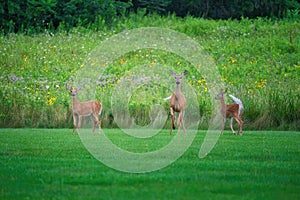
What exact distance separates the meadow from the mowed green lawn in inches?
226

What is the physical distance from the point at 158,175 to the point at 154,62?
19757 millimetres

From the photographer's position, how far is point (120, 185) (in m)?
8.03

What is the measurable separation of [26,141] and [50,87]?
1105 centimetres

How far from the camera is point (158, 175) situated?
884 centimetres

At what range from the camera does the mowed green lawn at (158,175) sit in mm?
7480

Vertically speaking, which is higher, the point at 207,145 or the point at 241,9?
the point at 241,9

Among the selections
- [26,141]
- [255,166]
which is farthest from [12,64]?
[255,166]

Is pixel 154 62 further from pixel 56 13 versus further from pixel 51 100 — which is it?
pixel 56 13

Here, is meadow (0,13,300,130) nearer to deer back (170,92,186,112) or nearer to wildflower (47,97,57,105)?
wildflower (47,97,57,105)

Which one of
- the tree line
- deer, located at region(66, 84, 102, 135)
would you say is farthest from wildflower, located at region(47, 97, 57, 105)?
the tree line

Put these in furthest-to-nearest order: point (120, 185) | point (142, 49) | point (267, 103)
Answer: point (142, 49) < point (267, 103) < point (120, 185)

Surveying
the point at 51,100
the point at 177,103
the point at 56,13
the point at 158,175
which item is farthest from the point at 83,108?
the point at 56,13

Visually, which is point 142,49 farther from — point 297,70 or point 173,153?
point 173,153

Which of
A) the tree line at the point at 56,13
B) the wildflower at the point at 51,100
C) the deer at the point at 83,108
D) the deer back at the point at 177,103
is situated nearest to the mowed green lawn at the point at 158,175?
the deer back at the point at 177,103
